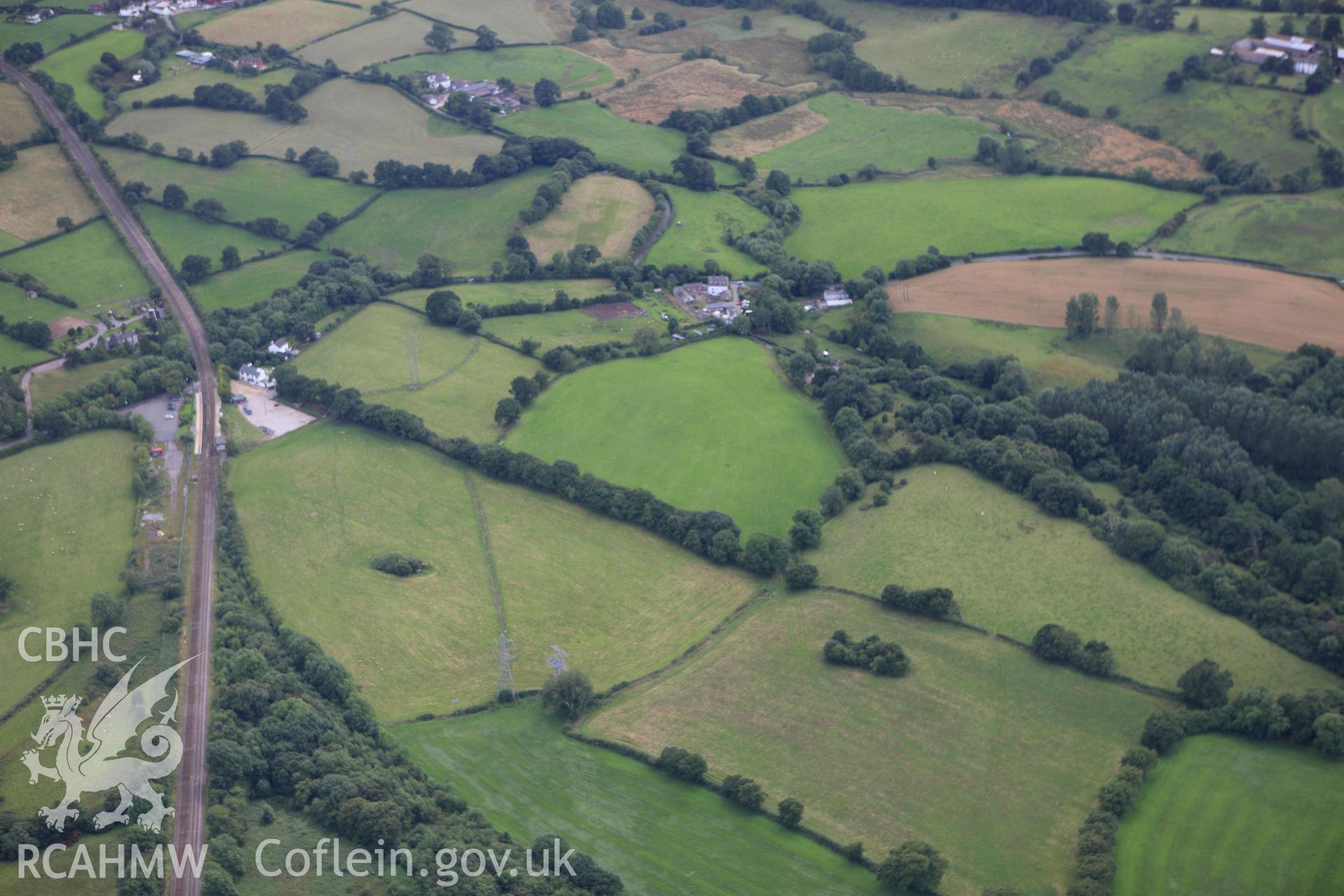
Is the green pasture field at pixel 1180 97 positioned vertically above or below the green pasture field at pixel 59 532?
above

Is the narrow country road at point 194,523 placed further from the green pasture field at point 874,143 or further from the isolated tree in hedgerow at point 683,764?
the green pasture field at point 874,143

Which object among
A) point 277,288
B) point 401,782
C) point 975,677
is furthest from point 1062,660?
point 277,288

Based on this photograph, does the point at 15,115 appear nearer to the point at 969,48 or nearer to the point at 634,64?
the point at 634,64

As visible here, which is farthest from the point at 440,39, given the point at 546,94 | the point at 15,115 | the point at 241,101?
the point at 15,115

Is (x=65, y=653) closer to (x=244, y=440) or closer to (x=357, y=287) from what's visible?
(x=244, y=440)

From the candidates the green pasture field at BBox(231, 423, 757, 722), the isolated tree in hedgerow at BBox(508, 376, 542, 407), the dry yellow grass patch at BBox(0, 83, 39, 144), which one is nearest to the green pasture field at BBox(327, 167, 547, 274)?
the isolated tree in hedgerow at BBox(508, 376, 542, 407)

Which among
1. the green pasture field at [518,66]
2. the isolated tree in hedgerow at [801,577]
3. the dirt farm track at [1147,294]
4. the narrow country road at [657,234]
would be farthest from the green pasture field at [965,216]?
the isolated tree in hedgerow at [801,577]
